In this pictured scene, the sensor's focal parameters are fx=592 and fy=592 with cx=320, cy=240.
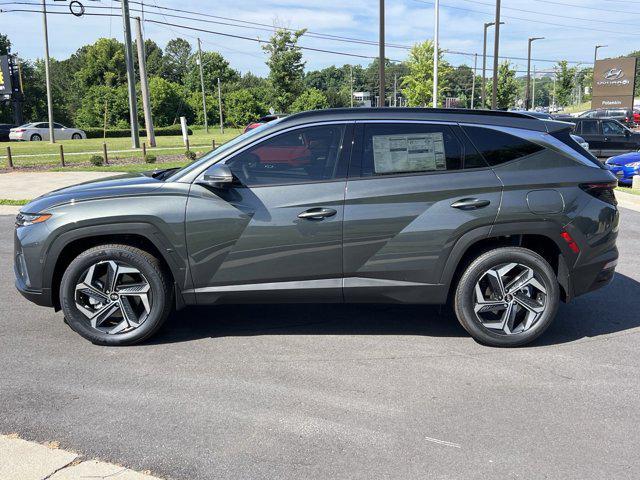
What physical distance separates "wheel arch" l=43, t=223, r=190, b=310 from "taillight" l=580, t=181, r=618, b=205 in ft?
10.1

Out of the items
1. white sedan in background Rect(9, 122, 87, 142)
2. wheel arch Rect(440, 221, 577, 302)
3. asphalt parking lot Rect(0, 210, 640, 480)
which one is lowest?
asphalt parking lot Rect(0, 210, 640, 480)

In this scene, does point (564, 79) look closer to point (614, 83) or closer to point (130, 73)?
point (614, 83)

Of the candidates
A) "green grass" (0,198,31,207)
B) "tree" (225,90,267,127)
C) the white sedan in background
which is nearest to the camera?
"green grass" (0,198,31,207)

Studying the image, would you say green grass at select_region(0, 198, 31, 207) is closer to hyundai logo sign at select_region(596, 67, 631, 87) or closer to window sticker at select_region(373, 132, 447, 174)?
window sticker at select_region(373, 132, 447, 174)

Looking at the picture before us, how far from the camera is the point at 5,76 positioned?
166 ft

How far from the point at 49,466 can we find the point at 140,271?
1.74 metres

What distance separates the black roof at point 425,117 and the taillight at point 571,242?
84 cm

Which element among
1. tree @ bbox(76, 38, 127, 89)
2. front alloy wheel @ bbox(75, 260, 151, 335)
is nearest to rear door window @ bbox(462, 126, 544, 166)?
front alloy wheel @ bbox(75, 260, 151, 335)

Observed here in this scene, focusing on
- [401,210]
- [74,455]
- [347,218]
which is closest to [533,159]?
[401,210]

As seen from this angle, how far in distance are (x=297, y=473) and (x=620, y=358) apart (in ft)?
8.98

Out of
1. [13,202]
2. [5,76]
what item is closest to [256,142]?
[13,202]

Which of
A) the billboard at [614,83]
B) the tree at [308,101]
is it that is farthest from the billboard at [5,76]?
the billboard at [614,83]

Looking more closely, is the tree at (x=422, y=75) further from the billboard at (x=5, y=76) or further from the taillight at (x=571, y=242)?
the taillight at (x=571, y=242)

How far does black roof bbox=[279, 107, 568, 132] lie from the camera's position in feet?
14.8
